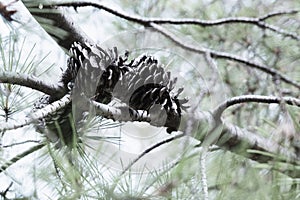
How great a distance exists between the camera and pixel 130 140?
75 cm

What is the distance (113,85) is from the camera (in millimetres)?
637

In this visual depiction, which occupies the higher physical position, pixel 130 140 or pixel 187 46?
pixel 187 46

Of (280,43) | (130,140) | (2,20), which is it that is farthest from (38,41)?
(280,43)

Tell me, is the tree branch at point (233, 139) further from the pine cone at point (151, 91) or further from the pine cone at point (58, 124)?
the pine cone at point (58, 124)

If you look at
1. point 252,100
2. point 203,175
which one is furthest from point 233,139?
point 203,175

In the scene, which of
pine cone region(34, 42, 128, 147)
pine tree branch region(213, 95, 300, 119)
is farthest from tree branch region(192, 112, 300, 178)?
pine cone region(34, 42, 128, 147)

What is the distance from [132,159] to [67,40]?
17 cm

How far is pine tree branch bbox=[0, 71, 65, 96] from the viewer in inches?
23.4

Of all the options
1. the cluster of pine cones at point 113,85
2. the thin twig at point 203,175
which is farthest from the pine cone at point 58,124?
the thin twig at point 203,175

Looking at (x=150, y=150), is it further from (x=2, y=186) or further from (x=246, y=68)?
(x=246, y=68)

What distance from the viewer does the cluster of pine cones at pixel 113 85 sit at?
0.62 metres

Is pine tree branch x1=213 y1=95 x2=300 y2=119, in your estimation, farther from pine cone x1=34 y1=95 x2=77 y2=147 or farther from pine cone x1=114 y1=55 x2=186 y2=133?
pine cone x1=34 y1=95 x2=77 y2=147

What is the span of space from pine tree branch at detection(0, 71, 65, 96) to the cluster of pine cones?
1 cm

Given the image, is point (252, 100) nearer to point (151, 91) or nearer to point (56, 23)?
point (151, 91)
